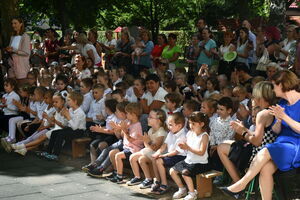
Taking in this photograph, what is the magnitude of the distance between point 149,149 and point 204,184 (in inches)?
39.2

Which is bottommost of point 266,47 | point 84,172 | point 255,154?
point 84,172

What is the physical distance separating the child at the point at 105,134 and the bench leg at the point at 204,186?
198cm

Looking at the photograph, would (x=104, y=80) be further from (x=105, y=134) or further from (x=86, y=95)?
(x=105, y=134)

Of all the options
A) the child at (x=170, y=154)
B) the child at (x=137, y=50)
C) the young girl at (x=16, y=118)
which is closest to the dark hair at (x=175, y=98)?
the child at (x=170, y=154)

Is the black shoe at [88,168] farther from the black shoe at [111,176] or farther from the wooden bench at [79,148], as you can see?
the wooden bench at [79,148]

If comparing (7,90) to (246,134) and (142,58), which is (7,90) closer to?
(142,58)

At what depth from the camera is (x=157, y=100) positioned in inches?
353

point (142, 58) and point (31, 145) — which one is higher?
point (142, 58)

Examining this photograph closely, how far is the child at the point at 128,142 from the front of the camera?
768 centimetres

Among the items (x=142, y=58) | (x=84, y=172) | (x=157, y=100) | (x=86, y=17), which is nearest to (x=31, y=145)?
(x=84, y=172)

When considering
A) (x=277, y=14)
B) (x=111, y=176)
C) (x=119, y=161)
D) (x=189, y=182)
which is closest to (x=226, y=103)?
(x=189, y=182)

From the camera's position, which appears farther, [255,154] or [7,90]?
[7,90]

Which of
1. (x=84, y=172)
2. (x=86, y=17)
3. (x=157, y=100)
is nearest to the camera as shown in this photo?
(x=84, y=172)

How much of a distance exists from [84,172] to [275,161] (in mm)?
3291
